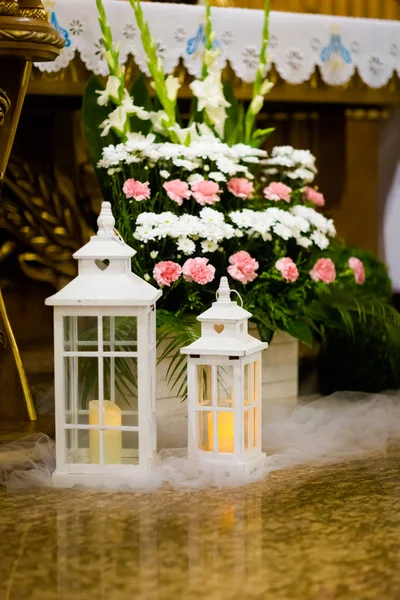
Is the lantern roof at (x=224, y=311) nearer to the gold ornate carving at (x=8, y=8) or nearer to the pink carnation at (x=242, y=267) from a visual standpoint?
the pink carnation at (x=242, y=267)

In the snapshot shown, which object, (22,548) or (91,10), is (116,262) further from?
(91,10)

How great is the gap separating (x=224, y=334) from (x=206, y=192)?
2.06ft

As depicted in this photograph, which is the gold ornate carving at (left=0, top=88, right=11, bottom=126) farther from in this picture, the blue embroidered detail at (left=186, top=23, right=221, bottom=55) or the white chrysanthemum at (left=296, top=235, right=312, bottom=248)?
the white chrysanthemum at (left=296, top=235, right=312, bottom=248)

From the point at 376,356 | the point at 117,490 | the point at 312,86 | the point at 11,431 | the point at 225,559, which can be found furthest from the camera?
the point at 312,86

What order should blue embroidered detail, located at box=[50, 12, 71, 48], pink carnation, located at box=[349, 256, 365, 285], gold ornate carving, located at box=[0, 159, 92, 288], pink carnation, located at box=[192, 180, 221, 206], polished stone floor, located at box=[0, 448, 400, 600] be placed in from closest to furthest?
polished stone floor, located at box=[0, 448, 400, 600]
pink carnation, located at box=[192, 180, 221, 206]
blue embroidered detail, located at box=[50, 12, 71, 48]
pink carnation, located at box=[349, 256, 365, 285]
gold ornate carving, located at box=[0, 159, 92, 288]

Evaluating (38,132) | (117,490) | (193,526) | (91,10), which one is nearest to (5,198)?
(38,132)

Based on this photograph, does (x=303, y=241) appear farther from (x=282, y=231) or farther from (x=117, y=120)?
(x=117, y=120)

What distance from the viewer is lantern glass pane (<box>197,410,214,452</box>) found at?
2.25m

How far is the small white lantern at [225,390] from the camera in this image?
7.22 ft

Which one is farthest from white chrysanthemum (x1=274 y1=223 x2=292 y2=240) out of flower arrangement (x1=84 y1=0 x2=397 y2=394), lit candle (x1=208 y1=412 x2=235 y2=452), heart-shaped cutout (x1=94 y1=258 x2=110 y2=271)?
lit candle (x1=208 y1=412 x2=235 y2=452)

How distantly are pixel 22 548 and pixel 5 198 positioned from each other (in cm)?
156

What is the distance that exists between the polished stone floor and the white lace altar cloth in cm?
141

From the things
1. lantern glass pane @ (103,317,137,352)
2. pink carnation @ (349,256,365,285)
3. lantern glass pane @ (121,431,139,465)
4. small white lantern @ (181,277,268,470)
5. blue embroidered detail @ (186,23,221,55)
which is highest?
blue embroidered detail @ (186,23,221,55)

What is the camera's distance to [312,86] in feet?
11.2
